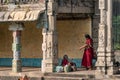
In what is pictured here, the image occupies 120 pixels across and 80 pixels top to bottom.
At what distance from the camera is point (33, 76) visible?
17656 millimetres

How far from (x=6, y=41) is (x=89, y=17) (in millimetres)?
4606

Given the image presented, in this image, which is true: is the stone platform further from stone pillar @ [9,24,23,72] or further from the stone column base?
stone pillar @ [9,24,23,72]

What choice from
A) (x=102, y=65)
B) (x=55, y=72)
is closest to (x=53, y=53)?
(x=55, y=72)

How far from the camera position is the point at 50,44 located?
18.2m

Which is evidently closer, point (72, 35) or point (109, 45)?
point (109, 45)

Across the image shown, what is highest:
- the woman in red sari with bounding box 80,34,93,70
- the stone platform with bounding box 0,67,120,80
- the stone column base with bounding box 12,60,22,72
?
the woman in red sari with bounding box 80,34,93,70

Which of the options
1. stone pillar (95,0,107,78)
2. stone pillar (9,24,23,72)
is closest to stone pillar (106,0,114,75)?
stone pillar (95,0,107,78)

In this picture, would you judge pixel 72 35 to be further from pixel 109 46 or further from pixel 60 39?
pixel 109 46

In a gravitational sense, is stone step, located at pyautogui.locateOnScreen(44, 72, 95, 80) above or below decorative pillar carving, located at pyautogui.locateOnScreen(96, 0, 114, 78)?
below

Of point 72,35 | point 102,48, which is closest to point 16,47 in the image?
point 72,35

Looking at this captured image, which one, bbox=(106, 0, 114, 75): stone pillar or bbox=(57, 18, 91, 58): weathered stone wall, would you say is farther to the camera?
bbox=(57, 18, 91, 58): weathered stone wall

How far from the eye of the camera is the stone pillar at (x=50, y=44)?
717 inches

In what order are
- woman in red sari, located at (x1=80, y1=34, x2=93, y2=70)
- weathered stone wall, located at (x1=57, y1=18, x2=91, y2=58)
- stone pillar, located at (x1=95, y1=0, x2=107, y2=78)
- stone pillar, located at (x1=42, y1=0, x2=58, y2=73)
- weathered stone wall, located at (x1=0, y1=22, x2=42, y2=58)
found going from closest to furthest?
stone pillar, located at (x1=95, y1=0, x2=107, y2=78)
stone pillar, located at (x1=42, y1=0, x2=58, y2=73)
woman in red sari, located at (x1=80, y1=34, x2=93, y2=70)
weathered stone wall, located at (x1=57, y1=18, x2=91, y2=58)
weathered stone wall, located at (x1=0, y1=22, x2=42, y2=58)

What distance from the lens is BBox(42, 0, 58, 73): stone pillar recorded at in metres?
18.2
